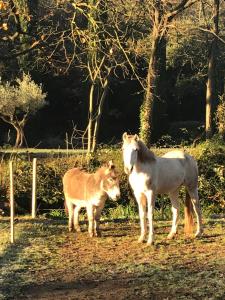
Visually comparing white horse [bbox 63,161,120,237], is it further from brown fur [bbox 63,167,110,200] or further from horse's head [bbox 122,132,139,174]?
horse's head [bbox 122,132,139,174]

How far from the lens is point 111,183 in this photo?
8.74m

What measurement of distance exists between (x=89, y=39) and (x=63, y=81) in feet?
91.2

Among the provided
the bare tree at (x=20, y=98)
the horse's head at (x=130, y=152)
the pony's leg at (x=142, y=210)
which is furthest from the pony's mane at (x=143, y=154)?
the bare tree at (x=20, y=98)

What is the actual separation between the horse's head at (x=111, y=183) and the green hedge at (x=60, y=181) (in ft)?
18.5

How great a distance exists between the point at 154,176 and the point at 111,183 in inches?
28.3

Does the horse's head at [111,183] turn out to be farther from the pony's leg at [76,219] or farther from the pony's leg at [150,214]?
the pony's leg at [76,219]

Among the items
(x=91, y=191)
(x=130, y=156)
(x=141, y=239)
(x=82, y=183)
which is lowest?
(x=141, y=239)

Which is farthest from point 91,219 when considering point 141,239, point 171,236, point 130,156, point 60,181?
point 60,181

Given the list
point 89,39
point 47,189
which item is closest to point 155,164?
point 89,39

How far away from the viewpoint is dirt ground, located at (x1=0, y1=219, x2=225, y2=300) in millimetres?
5859

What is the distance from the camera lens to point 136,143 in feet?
27.0

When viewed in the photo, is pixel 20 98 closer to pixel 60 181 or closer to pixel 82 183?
pixel 60 181

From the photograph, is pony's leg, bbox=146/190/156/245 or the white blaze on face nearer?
the white blaze on face

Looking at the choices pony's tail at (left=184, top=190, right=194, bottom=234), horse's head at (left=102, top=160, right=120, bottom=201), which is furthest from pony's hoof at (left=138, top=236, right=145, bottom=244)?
pony's tail at (left=184, top=190, right=194, bottom=234)
